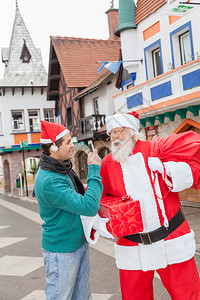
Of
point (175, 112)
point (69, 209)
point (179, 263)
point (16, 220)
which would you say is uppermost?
point (175, 112)

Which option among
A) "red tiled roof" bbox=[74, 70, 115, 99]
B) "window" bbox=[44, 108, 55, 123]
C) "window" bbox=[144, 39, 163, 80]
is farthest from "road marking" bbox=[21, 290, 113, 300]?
"window" bbox=[44, 108, 55, 123]

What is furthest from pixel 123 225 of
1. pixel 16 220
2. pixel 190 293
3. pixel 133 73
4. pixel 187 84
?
pixel 133 73

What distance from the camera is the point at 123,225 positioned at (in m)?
2.40

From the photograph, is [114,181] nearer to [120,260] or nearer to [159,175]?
[159,175]

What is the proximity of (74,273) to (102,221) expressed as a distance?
1.41ft

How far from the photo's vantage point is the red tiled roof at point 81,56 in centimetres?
1798

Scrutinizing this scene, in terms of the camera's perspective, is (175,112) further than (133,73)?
No

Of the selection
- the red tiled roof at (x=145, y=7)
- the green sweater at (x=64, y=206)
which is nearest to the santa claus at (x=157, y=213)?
the green sweater at (x=64, y=206)

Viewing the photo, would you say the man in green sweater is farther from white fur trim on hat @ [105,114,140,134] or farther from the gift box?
white fur trim on hat @ [105,114,140,134]

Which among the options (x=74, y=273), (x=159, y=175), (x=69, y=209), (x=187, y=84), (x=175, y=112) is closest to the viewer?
(x=69, y=209)

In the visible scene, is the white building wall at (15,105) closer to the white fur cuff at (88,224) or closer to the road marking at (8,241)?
the road marking at (8,241)

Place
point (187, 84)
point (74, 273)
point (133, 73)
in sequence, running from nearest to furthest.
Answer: point (74, 273) < point (187, 84) < point (133, 73)

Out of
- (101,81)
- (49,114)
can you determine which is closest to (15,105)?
(49,114)

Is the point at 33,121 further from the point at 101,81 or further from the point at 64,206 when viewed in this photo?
the point at 64,206
